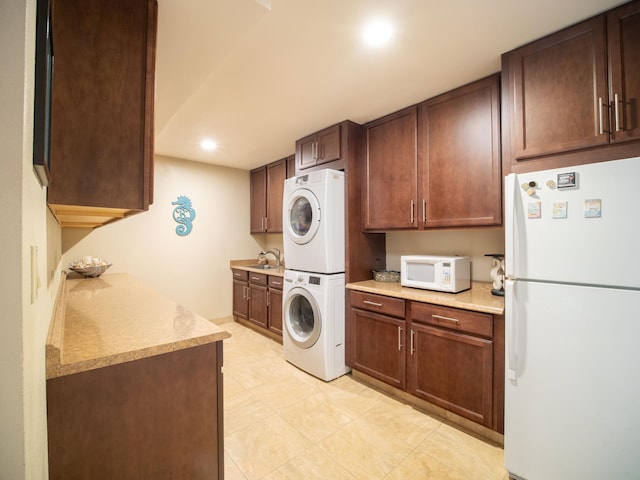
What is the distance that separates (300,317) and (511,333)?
1.89 m

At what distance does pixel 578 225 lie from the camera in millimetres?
1286

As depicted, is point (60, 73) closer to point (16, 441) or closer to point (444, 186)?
point (16, 441)

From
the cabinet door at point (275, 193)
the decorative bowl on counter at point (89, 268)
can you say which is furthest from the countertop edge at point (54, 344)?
the cabinet door at point (275, 193)

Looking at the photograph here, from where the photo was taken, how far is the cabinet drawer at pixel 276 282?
11.2 feet

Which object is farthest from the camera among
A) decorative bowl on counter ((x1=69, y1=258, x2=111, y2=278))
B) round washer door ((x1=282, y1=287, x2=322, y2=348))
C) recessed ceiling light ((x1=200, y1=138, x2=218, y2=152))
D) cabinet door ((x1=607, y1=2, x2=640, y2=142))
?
recessed ceiling light ((x1=200, y1=138, x2=218, y2=152))

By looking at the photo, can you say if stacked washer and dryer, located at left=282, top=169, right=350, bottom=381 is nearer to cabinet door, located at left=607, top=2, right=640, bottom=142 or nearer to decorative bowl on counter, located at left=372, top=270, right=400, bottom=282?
decorative bowl on counter, located at left=372, top=270, right=400, bottom=282

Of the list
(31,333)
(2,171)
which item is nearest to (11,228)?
(2,171)

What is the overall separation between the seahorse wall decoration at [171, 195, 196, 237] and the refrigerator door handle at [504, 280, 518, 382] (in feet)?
12.4

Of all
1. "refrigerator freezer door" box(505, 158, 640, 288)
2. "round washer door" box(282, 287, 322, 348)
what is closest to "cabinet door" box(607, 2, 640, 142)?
"refrigerator freezer door" box(505, 158, 640, 288)

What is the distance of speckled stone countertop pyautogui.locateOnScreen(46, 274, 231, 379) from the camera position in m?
0.92

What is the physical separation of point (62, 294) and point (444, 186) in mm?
2746

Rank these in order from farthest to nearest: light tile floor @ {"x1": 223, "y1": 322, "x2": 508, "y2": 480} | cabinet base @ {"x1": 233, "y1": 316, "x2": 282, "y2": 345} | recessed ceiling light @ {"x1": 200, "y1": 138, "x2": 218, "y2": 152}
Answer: cabinet base @ {"x1": 233, "y1": 316, "x2": 282, "y2": 345}, recessed ceiling light @ {"x1": 200, "y1": 138, "x2": 218, "y2": 152}, light tile floor @ {"x1": 223, "y1": 322, "x2": 508, "y2": 480}

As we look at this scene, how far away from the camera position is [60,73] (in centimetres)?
97

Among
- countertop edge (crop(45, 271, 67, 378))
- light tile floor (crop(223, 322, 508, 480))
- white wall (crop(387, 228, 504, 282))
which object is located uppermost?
white wall (crop(387, 228, 504, 282))
